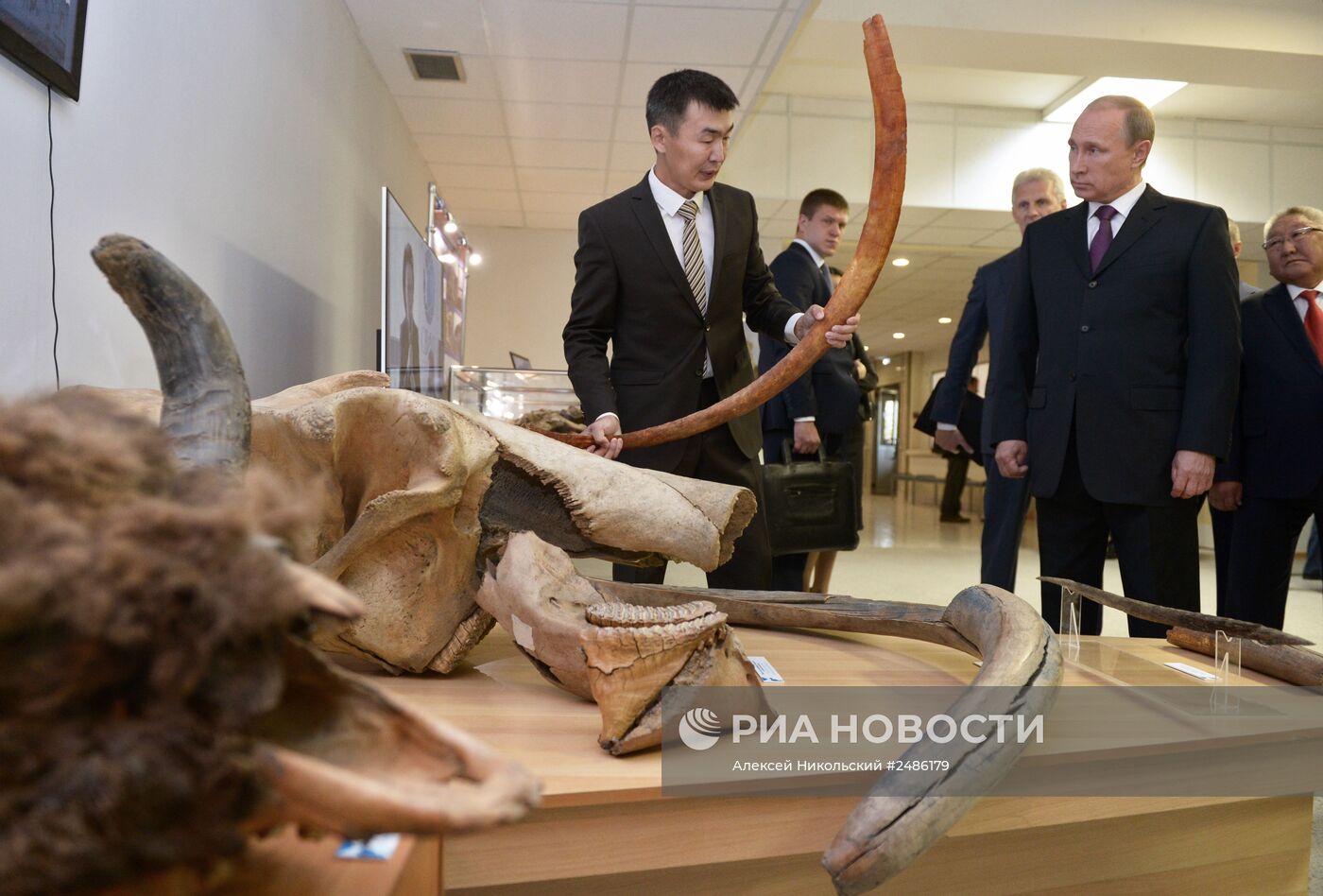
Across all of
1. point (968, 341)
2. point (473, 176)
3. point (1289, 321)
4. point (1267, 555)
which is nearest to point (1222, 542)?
point (1267, 555)

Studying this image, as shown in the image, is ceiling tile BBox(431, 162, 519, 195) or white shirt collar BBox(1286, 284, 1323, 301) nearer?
white shirt collar BBox(1286, 284, 1323, 301)

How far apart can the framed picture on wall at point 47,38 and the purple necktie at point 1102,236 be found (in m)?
2.51

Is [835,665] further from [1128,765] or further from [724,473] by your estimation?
[724,473]

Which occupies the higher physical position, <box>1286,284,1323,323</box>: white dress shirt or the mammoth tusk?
<box>1286,284,1323,323</box>: white dress shirt

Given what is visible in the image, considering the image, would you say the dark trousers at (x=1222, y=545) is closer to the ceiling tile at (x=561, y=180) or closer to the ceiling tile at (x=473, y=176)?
the ceiling tile at (x=561, y=180)

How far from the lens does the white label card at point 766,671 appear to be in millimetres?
1416

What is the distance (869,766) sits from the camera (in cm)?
107

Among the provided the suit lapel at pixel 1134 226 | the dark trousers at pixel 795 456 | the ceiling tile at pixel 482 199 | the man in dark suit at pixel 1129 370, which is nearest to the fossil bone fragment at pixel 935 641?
the man in dark suit at pixel 1129 370

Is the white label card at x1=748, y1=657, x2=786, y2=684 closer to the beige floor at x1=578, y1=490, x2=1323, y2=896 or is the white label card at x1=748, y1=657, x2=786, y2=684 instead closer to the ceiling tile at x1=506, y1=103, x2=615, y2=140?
the beige floor at x1=578, y1=490, x2=1323, y2=896

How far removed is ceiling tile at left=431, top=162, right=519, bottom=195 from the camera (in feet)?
24.5

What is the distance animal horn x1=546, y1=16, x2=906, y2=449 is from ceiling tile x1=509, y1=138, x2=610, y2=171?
5380 millimetres

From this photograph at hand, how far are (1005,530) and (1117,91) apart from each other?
5039mm

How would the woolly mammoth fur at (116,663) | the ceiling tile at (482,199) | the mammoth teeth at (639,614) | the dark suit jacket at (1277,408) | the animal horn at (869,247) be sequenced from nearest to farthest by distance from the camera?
the woolly mammoth fur at (116,663) → the mammoth teeth at (639,614) → the animal horn at (869,247) → the dark suit jacket at (1277,408) → the ceiling tile at (482,199)

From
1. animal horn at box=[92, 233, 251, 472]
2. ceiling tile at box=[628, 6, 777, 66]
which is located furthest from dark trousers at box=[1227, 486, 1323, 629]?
animal horn at box=[92, 233, 251, 472]
